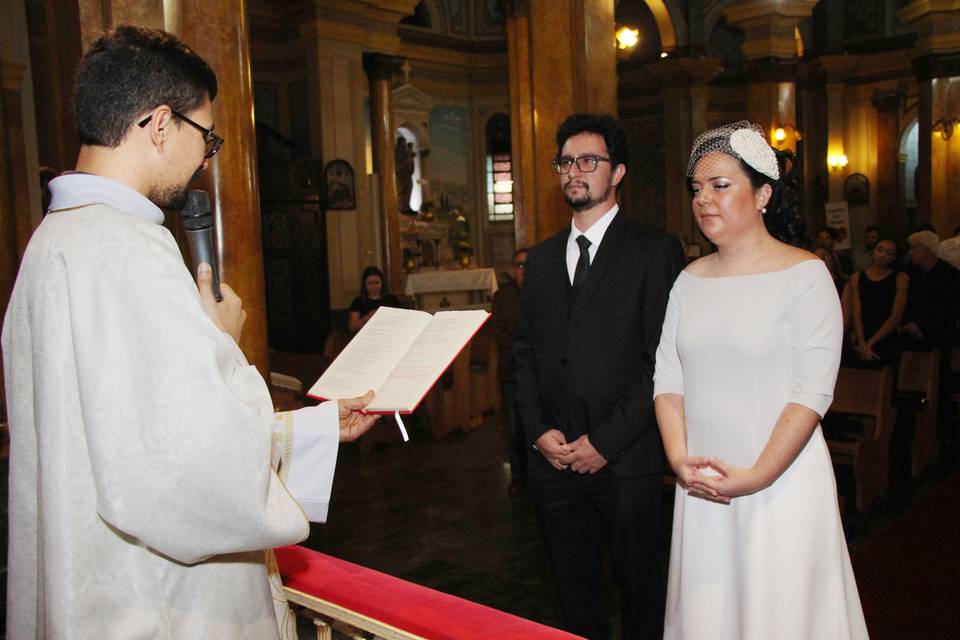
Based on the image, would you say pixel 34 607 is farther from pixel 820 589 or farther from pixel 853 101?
pixel 853 101

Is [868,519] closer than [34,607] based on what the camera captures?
No

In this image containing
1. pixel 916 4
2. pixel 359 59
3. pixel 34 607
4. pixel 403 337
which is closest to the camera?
pixel 34 607

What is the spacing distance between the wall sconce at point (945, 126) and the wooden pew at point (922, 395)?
431 inches

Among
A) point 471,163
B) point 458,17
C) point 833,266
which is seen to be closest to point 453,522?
point 833,266

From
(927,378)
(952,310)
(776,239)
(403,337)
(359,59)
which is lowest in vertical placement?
(927,378)

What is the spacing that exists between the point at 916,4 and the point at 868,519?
A: 1439cm

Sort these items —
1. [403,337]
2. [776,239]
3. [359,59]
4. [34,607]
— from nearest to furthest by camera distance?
[34,607] < [403,337] < [776,239] < [359,59]

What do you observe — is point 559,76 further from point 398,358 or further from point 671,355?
point 398,358

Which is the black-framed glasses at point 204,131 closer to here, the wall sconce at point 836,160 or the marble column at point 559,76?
the marble column at point 559,76

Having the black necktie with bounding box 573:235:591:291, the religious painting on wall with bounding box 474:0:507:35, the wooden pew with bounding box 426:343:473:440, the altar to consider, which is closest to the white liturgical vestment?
the black necktie with bounding box 573:235:591:291

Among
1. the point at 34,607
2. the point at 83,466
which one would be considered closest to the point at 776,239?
the point at 83,466

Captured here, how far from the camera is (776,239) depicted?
2.43 m

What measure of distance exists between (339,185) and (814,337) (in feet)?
40.5

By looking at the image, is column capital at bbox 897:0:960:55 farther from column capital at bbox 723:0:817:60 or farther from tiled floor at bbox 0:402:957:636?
tiled floor at bbox 0:402:957:636
